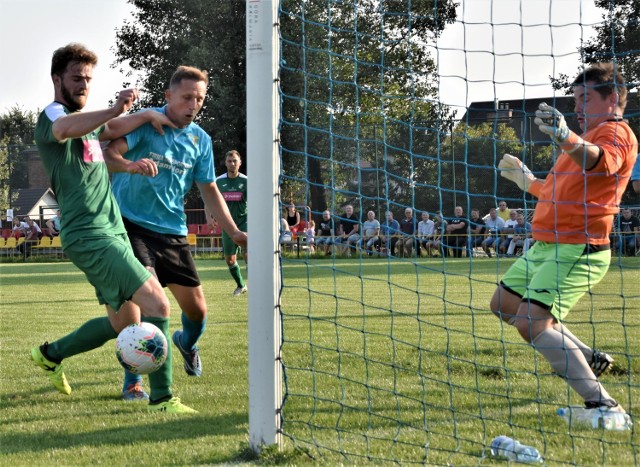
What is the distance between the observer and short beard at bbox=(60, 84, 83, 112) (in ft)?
15.8

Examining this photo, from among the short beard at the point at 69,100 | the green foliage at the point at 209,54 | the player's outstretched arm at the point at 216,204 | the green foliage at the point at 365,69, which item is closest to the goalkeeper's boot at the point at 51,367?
the player's outstretched arm at the point at 216,204

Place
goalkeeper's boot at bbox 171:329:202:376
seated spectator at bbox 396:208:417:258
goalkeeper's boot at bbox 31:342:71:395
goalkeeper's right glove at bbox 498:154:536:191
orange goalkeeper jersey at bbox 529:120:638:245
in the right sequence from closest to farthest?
1. orange goalkeeper jersey at bbox 529:120:638:245
2. goalkeeper's right glove at bbox 498:154:536:191
3. goalkeeper's boot at bbox 31:342:71:395
4. goalkeeper's boot at bbox 171:329:202:376
5. seated spectator at bbox 396:208:417:258

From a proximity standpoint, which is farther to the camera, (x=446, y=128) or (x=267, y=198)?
(x=446, y=128)

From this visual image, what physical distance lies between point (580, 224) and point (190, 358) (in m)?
2.96

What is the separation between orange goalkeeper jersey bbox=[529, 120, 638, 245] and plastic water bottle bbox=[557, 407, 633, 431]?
93 centimetres

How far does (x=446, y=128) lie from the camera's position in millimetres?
6516

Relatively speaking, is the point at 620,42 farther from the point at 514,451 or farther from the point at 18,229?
the point at 18,229

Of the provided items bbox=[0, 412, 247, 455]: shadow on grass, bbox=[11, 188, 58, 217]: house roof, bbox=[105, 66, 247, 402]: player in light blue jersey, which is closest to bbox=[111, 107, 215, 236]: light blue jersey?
bbox=[105, 66, 247, 402]: player in light blue jersey

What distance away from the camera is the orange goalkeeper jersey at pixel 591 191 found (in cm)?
454

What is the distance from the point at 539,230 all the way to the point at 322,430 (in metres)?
1.66

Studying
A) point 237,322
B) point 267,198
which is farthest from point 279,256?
point 237,322

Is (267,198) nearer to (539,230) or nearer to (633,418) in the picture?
(539,230)

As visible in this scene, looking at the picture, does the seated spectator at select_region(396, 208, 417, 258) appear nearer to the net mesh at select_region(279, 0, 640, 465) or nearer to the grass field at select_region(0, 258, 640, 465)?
the grass field at select_region(0, 258, 640, 465)

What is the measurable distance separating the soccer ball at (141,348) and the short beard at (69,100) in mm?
1315
